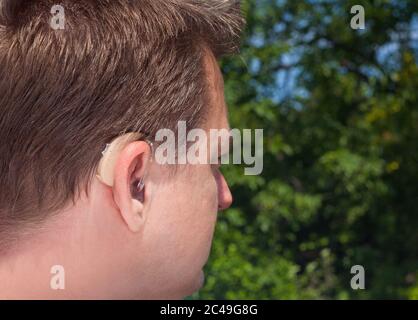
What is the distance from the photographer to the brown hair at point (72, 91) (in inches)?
47.5

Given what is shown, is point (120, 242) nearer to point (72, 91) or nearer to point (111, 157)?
point (111, 157)

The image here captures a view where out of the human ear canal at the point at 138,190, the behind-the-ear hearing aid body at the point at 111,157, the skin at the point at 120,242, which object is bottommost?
the skin at the point at 120,242

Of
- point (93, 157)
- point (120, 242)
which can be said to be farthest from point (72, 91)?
point (120, 242)

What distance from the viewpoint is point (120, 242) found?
3.93 ft

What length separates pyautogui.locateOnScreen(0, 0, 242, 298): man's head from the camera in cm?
119

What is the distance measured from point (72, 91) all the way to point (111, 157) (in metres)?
0.13

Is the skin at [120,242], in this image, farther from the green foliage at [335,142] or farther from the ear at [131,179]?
the green foliage at [335,142]

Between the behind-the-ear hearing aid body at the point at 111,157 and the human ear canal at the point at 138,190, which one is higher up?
the behind-the-ear hearing aid body at the point at 111,157

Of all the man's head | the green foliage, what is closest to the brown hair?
the man's head

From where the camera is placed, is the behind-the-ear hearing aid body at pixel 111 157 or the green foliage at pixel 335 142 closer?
the behind-the-ear hearing aid body at pixel 111 157

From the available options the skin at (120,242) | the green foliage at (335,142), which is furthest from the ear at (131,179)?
the green foliage at (335,142)

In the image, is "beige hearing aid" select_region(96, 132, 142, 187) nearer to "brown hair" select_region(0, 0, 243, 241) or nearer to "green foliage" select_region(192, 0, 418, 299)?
"brown hair" select_region(0, 0, 243, 241)

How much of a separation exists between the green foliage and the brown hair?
10.5ft
